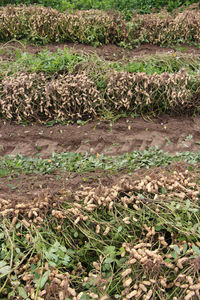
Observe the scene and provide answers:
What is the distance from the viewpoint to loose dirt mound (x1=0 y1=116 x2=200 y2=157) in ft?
13.9

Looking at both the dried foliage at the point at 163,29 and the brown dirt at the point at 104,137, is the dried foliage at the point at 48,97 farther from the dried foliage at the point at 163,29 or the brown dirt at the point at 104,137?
the dried foliage at the point at 163,29

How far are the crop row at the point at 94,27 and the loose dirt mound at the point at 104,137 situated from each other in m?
2.39

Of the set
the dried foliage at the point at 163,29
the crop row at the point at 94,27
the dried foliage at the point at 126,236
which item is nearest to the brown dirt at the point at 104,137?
the dried foliage at the point at 126,236

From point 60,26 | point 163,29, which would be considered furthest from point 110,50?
point 163,29

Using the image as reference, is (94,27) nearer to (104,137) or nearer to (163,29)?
(163,29)

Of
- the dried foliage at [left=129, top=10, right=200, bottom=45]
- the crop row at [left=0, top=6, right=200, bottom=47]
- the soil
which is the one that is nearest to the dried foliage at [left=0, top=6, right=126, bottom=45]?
the crop row at [left=0, top=6, right=200, bottom=47]

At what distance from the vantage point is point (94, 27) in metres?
6.11

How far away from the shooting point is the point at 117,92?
4.54m

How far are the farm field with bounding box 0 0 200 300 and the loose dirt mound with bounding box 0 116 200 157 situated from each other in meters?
0.02

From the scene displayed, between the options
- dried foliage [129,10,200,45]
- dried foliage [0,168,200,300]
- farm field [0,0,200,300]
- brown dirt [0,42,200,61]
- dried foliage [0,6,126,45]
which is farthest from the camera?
dried foliage [129,10,200,45]

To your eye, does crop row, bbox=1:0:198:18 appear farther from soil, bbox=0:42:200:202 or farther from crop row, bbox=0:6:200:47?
soil, bbox=0:42:200:202

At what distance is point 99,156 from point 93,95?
3.58 ft

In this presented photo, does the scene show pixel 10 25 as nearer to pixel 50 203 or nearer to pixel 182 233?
pixel 50 203

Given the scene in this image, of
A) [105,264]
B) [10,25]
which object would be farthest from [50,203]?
[10,25]
